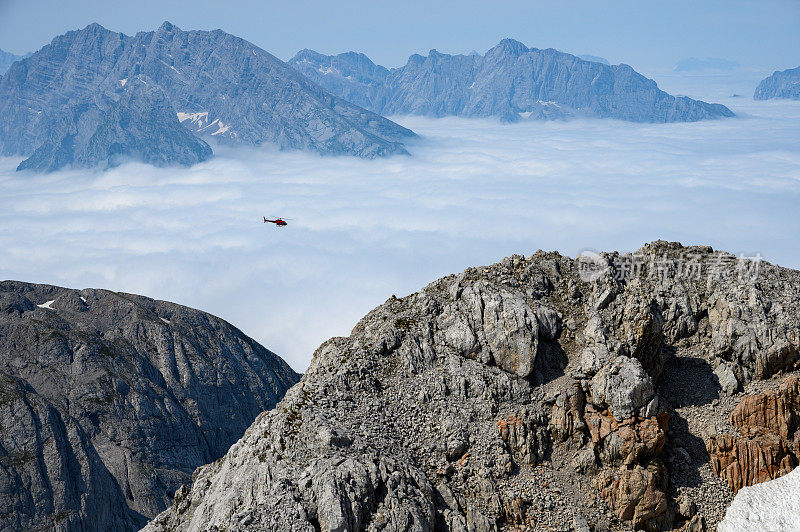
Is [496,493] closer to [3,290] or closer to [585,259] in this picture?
[585,259]

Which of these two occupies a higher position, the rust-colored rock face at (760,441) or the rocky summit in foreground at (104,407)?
the rust-colored rock face at (760,441)

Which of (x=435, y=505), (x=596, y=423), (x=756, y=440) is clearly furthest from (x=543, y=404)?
(x=756, y=440)

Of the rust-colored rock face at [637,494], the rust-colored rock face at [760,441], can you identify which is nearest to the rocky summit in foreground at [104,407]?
the rust-colored rock face at [637,494]

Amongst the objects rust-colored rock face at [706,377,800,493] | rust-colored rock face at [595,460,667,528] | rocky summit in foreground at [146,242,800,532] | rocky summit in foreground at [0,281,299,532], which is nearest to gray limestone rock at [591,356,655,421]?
rocky summit in foreground at [146,242,800,532]

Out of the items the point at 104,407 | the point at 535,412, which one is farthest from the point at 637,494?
the point at 104,407

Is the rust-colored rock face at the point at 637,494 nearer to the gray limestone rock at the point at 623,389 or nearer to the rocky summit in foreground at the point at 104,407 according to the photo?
the gray limestone rock at the point at 623,389

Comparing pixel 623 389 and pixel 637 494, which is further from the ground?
pixel 623 389

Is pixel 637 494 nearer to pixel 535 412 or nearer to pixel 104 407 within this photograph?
pixel 535 412

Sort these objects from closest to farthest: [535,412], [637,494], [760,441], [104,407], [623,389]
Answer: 1. [637,494]
2. [760,441]
3. [623,389]
4. [535,412]
5. [104,407]
